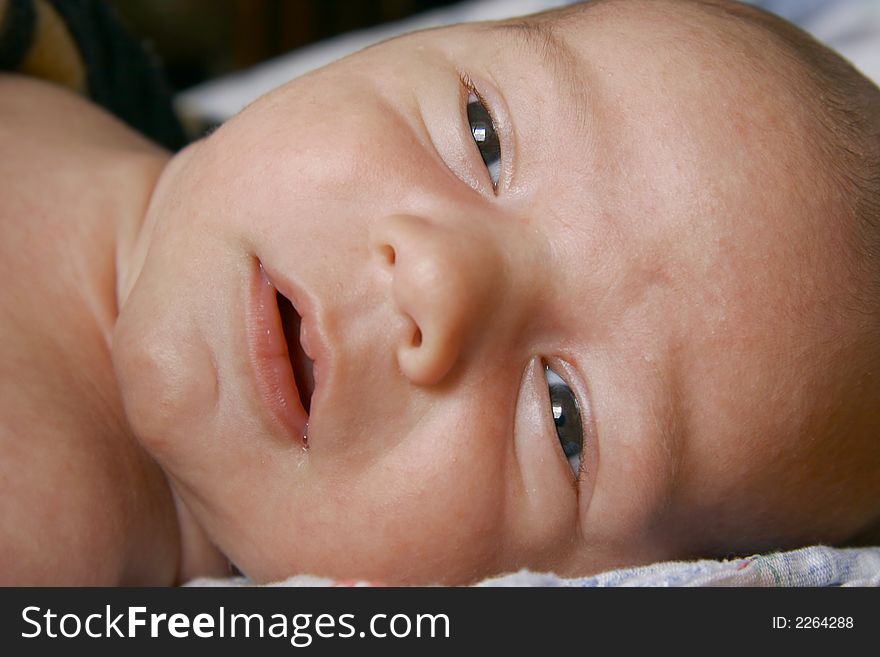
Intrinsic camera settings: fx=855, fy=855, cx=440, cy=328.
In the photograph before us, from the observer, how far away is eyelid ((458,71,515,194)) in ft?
3.31

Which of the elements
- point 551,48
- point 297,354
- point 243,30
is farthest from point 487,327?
point 243,30

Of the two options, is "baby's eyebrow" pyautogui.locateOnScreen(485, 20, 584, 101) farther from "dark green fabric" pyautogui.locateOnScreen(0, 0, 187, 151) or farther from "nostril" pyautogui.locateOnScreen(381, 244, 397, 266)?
"dark green fabric" pyautogui.locateOnScreen(0, 0, 187, 151)

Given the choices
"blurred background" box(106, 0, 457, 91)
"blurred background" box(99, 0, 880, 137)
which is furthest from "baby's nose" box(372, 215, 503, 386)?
"blurred background" box(106, 0, 457, 91)

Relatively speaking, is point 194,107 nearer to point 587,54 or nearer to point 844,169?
point 587,54

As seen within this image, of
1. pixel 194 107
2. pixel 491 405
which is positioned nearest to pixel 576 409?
pixel 491 405

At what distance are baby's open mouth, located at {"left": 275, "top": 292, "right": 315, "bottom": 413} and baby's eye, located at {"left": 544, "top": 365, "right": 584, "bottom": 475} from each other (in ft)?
0.94

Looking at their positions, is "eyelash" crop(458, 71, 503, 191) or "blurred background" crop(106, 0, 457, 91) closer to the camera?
"eyelash" crop(458, 71, 503, 191)

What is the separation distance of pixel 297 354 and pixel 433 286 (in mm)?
228

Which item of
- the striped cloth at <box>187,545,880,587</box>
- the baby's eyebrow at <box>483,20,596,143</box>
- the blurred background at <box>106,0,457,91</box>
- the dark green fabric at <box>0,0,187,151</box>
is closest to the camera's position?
the striped cloth at <box>187,545,880,587</box>

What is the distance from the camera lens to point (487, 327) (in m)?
0.97
